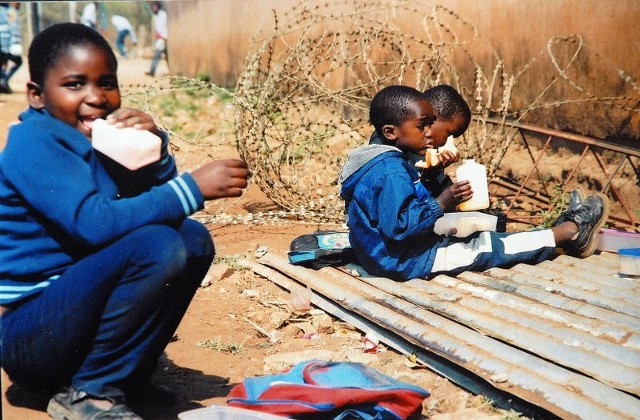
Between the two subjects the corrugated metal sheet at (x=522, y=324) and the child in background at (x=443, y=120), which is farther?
the child in background at (x=443, y=120)

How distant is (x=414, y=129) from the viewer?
3986 mm

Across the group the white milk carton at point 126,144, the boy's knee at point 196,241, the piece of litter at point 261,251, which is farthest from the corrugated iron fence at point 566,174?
the white milk carton at point 126,144

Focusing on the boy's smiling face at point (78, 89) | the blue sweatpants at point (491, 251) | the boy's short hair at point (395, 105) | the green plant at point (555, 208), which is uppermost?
the boy's smiling face at point (78, 89)

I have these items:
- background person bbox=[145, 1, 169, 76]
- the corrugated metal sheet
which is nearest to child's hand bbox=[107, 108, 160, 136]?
the corrugated metal sheet

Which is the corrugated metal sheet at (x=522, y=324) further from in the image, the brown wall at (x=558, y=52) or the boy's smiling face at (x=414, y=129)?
the brown wall at (x=558, y=52)

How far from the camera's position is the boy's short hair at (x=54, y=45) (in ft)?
8.04

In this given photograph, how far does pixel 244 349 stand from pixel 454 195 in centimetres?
121

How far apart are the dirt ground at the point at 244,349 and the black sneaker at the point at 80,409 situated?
0.10m

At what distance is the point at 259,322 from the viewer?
3.85 m

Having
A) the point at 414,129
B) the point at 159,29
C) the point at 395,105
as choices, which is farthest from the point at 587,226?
the point at 159,29

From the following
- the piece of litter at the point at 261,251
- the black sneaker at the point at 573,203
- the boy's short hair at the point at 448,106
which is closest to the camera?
the black sneaker at the point at 573,203

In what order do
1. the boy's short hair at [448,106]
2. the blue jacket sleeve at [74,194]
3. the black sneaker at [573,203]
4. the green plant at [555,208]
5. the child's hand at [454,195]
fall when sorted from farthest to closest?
the green plant at [555,208] → the boy's short hair at [448,106] → the black sneaker at [573,203] → the child's hand at [454,195] → the blue jacket sleeve at [74,194]

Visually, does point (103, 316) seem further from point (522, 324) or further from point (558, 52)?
point (558, 52)

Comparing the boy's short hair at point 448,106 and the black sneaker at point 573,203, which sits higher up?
the boy's short hair at point 448,106
